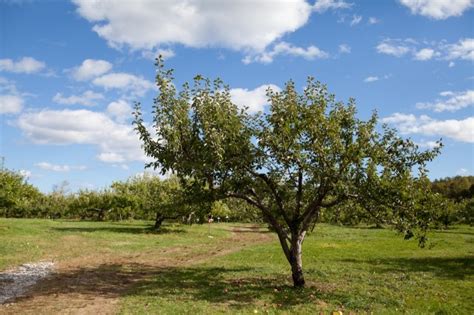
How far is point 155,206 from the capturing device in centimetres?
4859

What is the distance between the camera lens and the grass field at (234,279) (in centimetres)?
1524

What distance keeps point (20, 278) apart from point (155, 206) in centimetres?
2848

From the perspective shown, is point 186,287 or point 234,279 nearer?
point 186,287

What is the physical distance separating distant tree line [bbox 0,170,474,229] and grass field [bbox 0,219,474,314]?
2948mm

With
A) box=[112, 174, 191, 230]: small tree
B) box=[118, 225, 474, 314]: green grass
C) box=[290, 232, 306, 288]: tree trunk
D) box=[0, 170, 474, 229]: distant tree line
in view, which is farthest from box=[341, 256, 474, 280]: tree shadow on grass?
box=[112, 174, 191, 230]: small tree

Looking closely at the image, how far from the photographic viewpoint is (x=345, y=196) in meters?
17.2

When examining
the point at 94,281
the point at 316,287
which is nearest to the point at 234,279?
the point at 316,287

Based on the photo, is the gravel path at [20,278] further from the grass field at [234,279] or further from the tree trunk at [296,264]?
the tree trunk at [296,264]

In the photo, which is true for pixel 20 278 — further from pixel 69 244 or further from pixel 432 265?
pixel 432 265

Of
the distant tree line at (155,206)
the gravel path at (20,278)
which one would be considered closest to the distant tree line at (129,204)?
the distant tree line at (155,206)

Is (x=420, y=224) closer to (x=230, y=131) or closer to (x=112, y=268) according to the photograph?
(x=230, y=131)

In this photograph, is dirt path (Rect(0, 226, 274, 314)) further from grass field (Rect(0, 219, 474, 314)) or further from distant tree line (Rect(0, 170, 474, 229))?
distant tree line (Rect(0, 170, 474, 229))

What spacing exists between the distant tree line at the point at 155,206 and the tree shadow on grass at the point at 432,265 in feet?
9.67

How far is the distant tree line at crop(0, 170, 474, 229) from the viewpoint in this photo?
20.6m
